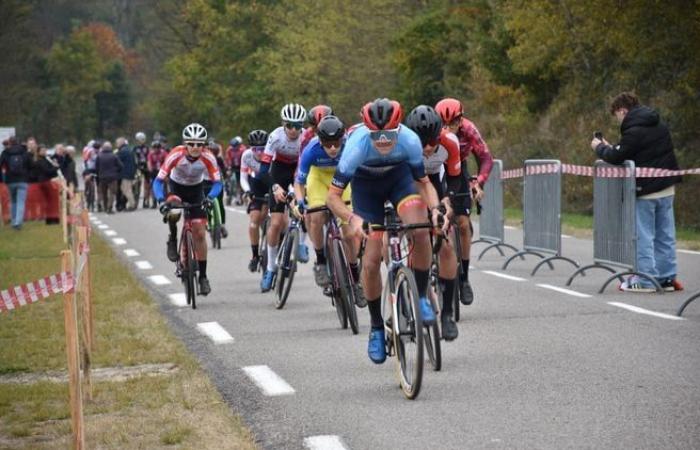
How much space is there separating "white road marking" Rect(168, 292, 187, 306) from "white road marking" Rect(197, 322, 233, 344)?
1.88 metres

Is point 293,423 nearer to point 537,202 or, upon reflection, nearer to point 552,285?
point 552,285

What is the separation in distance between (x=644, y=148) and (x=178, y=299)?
506 centimetres

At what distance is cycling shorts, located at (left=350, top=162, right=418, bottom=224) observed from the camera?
29.8 feet

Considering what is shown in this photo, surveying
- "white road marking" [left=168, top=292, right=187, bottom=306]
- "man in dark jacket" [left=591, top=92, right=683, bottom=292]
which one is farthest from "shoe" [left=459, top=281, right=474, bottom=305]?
"white road marking" [left=168, top=292, right=187, bottom=306]

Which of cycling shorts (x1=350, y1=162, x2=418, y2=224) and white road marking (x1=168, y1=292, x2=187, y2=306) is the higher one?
cycling shorts (x1=350, y1=162, x2=418, y2=224)

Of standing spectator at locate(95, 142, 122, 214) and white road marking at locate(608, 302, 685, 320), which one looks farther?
standing spectator at locate(95, 142, 122, 214)

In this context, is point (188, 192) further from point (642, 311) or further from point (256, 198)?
point (642, 311)

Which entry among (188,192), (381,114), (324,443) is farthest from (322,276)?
(324,443)

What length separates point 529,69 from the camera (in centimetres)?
3341

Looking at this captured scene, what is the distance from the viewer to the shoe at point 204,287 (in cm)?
1398

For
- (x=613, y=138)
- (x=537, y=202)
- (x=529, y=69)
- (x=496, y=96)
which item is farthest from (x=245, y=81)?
(x=537, y=202)

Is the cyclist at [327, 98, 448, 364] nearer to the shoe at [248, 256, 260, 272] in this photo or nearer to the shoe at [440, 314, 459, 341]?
the shoe at [440, 314, 459, 341]

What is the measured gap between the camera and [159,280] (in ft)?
56.3

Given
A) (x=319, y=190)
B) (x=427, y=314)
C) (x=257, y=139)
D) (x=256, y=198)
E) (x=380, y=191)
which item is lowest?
(x=427, y=314)
